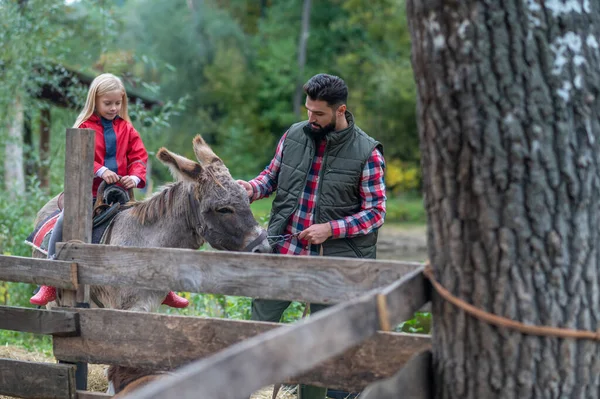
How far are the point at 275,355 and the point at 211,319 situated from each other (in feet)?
5.38

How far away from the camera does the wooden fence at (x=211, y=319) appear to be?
240 cm

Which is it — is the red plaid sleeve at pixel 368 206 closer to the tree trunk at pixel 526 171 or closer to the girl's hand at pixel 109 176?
the girl's hand at pixel 109 176

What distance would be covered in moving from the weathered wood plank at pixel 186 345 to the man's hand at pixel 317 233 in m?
1.03

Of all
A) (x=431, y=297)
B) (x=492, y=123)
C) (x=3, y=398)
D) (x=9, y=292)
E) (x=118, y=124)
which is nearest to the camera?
(x=492, y=123)

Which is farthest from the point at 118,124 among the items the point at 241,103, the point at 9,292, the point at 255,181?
the point at 241,103

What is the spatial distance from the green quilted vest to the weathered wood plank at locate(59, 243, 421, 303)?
4.05 feet

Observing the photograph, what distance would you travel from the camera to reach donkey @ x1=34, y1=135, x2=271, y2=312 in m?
4.92

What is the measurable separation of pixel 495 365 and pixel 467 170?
2.26ft

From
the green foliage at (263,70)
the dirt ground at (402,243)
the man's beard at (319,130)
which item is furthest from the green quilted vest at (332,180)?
the green foliage at (263,70)

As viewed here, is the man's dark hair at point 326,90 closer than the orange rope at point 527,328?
No

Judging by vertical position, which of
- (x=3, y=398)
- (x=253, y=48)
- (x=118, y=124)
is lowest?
(x=3, y=398)

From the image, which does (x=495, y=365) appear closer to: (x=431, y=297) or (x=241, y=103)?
(x=431, y=297)

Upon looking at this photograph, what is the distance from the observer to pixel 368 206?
464 cm

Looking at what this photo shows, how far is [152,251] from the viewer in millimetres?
3732
